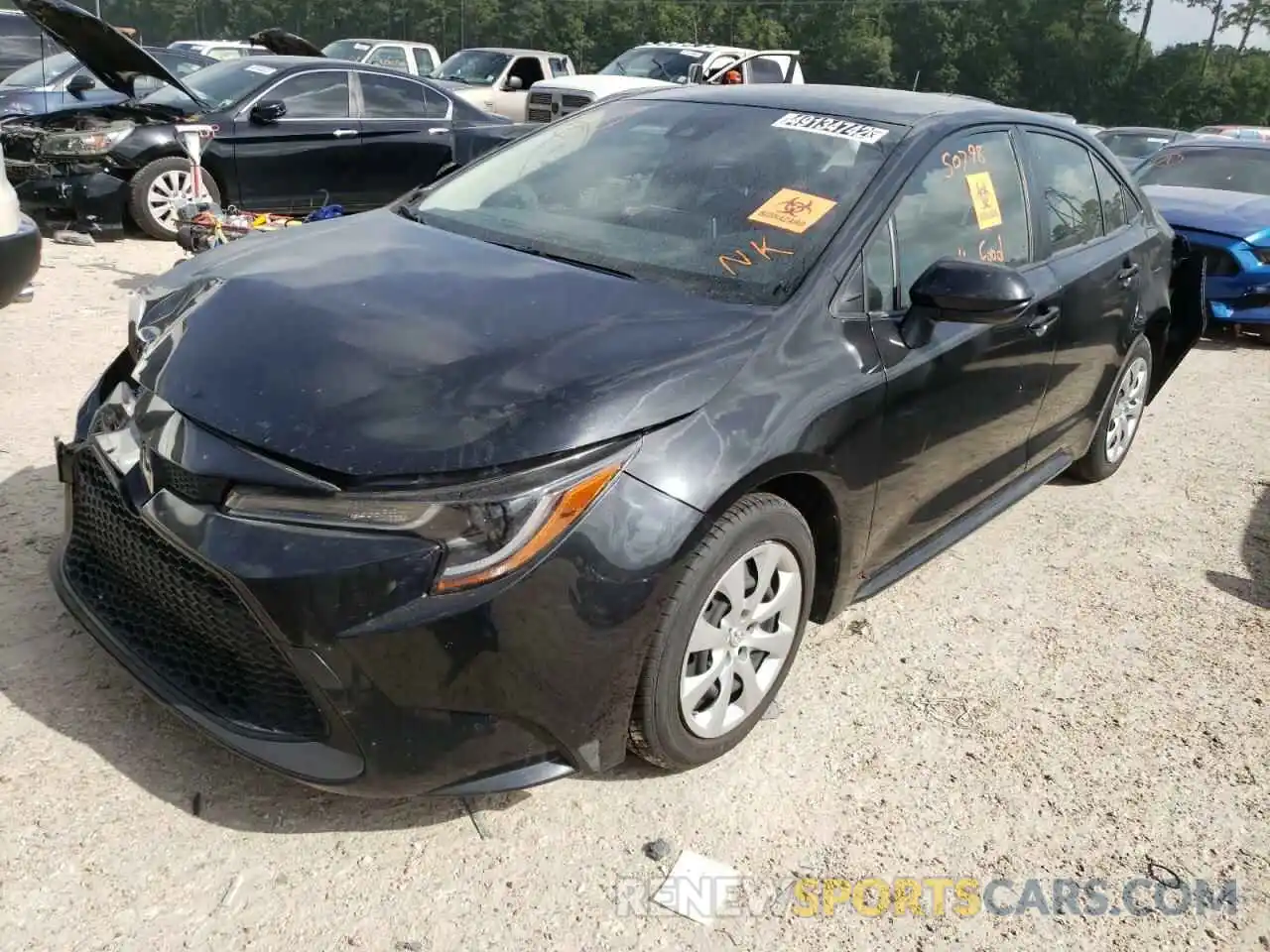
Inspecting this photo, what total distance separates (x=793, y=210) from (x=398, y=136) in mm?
7424

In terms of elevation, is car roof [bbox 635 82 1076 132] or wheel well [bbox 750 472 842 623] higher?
car roof [bbox 635 82 1076 132]

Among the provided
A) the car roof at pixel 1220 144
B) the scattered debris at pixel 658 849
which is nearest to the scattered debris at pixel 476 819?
the scattered debris at pixel 658 849

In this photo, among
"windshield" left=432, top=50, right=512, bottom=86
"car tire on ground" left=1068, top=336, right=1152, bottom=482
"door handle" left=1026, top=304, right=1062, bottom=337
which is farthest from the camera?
"windshield" left=432, top=50, right=512, bottom=86

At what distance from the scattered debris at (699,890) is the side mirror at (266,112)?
7.94m

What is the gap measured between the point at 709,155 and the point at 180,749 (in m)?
2.26

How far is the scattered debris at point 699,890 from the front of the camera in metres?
2.31

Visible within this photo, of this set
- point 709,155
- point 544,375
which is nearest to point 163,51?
point 709,155

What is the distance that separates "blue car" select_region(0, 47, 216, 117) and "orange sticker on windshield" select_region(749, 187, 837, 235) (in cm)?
754

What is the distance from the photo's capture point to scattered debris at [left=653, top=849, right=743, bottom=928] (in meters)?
2.31

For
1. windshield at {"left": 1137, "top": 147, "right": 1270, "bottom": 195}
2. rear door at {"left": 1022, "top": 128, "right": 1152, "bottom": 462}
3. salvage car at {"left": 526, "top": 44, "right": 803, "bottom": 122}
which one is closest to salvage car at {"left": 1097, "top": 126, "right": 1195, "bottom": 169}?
salvage car at {"left": 526, "top": 44, "right": 803, "bottom": 122}

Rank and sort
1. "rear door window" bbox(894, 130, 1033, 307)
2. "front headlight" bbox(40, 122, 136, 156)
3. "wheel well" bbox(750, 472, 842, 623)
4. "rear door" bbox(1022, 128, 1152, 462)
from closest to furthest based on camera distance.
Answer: "wheel well" bbox(750, 472, 842, 623), "rear door window" bbox(894, 130, 1033, 307), "rear door" bbox(1022, 128, 1152, 462), "front headlight" bbox(40, 122, 136, 156)

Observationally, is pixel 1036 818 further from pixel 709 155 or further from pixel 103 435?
pixel 103 435

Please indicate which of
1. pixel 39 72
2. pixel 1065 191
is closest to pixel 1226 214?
pixel 1065 191

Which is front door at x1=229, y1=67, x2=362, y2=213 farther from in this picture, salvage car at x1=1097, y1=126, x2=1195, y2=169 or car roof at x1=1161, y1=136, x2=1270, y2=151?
salvage car at x1=1097, y1=126, x2=1195, y2=169
